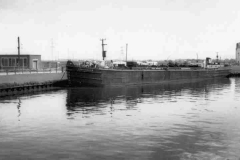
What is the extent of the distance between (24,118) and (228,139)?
1512cm

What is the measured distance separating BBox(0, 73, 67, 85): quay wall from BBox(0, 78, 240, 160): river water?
1434 centimetres

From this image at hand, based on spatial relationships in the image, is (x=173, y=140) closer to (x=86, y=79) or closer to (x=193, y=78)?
(x=86, y=79)

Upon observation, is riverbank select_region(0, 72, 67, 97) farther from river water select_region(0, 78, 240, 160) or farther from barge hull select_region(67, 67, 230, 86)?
river water select_region(0, 78, 240, 160)

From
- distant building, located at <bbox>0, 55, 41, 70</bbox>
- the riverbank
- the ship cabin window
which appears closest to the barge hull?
the riverbank

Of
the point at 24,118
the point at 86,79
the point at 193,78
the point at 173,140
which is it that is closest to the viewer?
the point at 173,140

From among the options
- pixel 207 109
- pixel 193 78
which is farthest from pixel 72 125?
pixel 193 78

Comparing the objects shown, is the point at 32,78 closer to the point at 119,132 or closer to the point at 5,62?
the point at 5,62

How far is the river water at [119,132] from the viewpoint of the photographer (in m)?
13.9

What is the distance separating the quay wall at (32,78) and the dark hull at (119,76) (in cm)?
306

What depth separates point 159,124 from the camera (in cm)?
2025

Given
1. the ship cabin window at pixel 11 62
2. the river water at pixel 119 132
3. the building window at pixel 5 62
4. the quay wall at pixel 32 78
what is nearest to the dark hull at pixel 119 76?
the quay wall at pixel 32 78

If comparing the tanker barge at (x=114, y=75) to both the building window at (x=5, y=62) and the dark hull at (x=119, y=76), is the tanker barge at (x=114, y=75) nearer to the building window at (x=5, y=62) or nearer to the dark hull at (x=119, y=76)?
the dark hull at (x=119, y=76)

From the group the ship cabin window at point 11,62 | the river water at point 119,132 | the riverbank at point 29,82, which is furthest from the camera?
the ship cabin window at point 11,62

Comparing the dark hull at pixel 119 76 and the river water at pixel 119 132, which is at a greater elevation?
the dark hull at pixel 119 76
